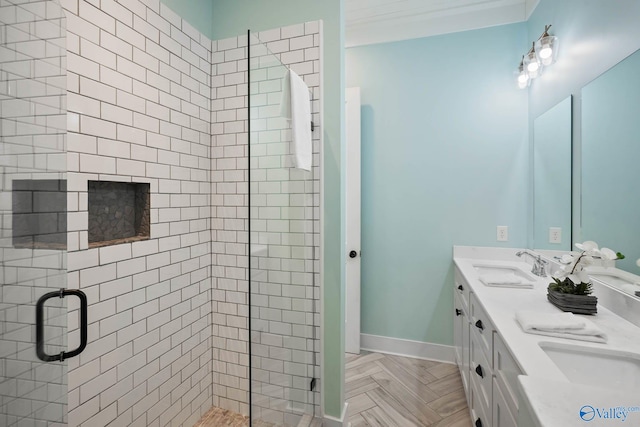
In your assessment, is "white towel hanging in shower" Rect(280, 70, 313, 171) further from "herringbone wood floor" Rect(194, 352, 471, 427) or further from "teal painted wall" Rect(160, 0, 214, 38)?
"herringbone wood floor" Rect(194, 352, 471, 427)

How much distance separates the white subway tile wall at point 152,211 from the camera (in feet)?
4.20

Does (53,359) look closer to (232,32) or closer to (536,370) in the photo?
(536,370)

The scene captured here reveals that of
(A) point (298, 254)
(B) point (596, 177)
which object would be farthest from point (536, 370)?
(B) point (596, 177)

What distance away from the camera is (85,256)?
4.23 ft

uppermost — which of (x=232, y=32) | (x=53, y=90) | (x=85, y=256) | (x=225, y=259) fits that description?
(x=232, y=32)

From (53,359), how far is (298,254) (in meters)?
1.03

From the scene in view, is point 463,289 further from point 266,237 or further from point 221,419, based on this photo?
point 221,419

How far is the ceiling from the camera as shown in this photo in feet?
8.17

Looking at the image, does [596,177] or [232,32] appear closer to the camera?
[596,177]

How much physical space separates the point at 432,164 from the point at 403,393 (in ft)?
6.20

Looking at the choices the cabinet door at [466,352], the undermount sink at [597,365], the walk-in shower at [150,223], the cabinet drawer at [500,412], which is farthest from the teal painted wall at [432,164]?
the undermount sink at [597,365]

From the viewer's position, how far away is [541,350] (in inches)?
40.8

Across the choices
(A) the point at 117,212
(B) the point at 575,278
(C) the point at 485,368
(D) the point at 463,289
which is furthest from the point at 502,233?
(A) the point at 117,212

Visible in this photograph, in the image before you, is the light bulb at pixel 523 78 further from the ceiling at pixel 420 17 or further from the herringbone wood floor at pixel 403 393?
the herringbone wood floor at pixel 403 393
